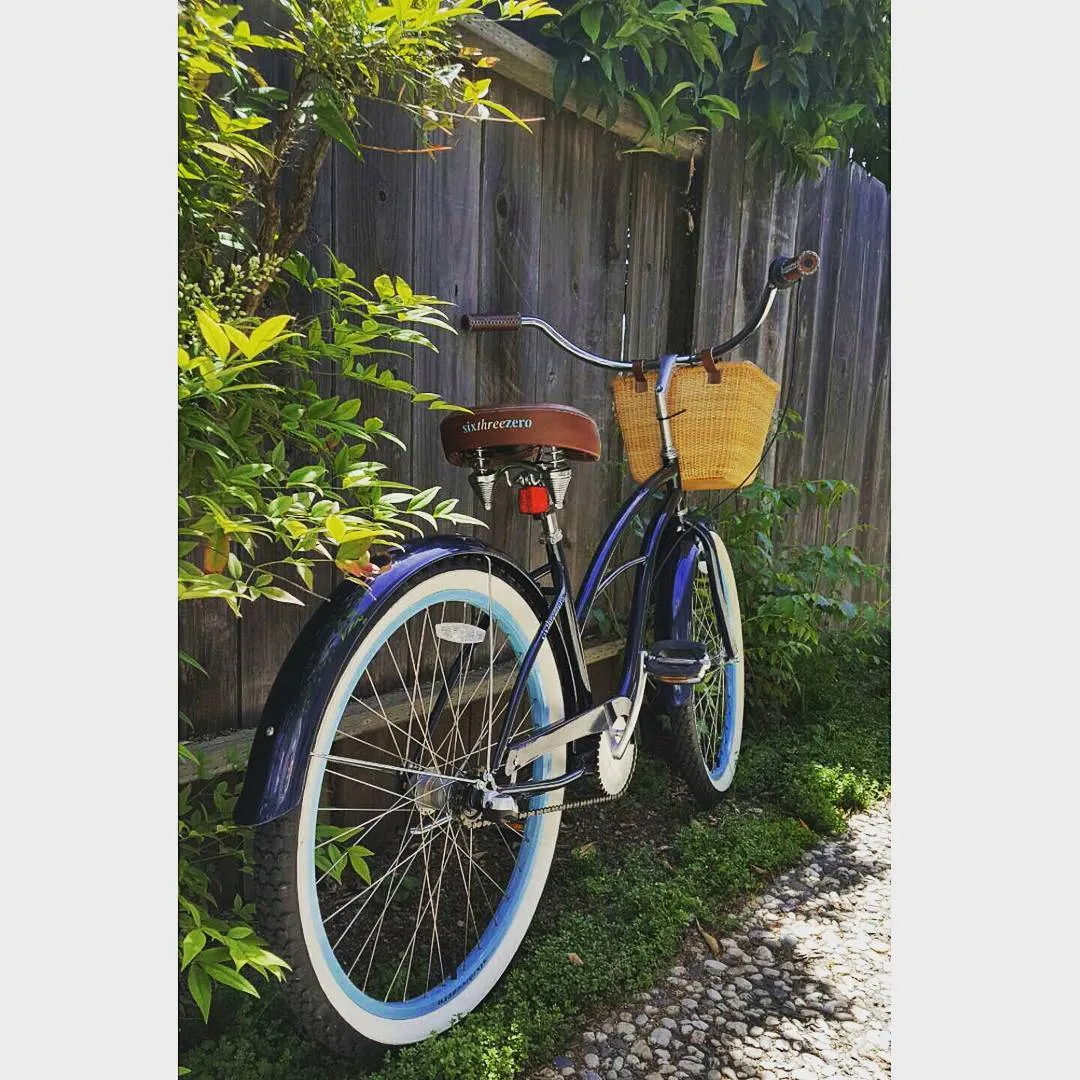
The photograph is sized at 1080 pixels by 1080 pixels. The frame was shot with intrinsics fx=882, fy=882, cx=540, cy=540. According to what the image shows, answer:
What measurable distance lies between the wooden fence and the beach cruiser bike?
0.19m

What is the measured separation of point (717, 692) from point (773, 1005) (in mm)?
917

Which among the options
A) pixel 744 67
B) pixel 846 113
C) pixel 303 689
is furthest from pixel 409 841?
pixel 846 113

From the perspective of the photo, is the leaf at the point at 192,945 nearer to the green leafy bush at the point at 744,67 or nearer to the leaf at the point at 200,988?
the leaf at the point at 200,988

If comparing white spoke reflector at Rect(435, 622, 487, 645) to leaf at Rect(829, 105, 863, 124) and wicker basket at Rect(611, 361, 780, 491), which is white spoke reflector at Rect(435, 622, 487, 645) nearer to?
wicker basket at Rect(611, 361, 780, 491)

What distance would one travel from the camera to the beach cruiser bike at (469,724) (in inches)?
43.6

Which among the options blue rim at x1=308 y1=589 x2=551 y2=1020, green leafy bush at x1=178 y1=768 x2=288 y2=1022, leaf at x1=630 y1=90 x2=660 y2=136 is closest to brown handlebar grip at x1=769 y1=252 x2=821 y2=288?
leaf at x1=630 y1=90 x2=660 y2=136

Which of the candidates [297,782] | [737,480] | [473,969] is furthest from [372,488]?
[737,480]

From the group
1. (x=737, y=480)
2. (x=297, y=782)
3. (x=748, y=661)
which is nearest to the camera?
(x=297, y=782)

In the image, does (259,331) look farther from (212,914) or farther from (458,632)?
(212,914)
